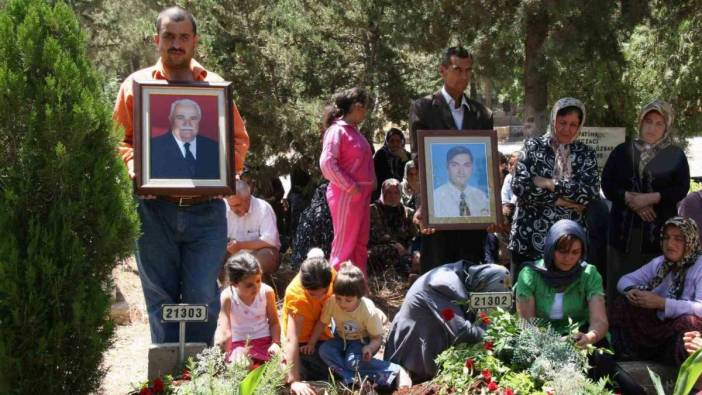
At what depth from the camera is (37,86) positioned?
3.32 m

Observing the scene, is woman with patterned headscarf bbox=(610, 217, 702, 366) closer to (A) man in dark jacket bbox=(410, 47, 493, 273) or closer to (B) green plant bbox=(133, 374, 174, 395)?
(A) man in dark jacket bbox=(410, 47, 493, 273)

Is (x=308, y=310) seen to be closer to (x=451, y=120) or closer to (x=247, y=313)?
(x=247, y=313)

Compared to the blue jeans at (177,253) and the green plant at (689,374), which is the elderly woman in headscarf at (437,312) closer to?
the blue jeans at (177,253)

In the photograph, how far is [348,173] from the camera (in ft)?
21.2

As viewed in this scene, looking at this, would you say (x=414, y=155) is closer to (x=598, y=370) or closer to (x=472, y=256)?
(x=472, y=256)

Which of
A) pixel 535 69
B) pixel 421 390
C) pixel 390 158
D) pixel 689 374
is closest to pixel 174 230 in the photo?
pixel 421 390

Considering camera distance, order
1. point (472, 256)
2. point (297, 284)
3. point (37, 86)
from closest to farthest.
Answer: point (37, 86) < point (297, 284) < point (472, 256)

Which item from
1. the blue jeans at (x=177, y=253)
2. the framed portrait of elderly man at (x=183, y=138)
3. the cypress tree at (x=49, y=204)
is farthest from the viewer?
the blue jeans at (x=177, y=253)

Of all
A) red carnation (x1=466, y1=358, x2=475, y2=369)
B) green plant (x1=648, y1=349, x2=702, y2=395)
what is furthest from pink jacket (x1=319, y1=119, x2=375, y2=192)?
green plant (x1=648, y1=349, x2=702, y2=395)

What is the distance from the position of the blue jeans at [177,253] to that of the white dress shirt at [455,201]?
4.52 feet

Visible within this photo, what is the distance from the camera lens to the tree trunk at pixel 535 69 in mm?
6438

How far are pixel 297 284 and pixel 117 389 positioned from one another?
1.33 m

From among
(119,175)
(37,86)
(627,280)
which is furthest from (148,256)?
(627,280)

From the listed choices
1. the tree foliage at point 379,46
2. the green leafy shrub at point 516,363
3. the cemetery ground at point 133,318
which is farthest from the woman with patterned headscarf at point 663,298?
the tree foliage at point 379,46
